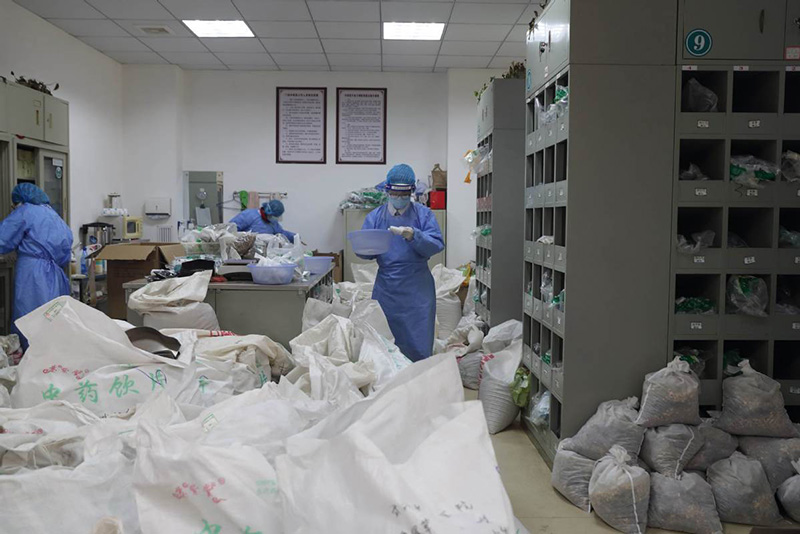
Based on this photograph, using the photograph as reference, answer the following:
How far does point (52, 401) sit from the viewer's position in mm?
1248

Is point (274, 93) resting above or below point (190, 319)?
above

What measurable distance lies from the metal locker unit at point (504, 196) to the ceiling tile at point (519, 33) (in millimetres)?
1641

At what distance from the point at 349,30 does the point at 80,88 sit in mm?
2797

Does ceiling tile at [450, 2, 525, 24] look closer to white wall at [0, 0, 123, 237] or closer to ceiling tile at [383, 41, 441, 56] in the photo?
ceiling tile at [383, 41, 441, 56]

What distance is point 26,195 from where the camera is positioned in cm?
455

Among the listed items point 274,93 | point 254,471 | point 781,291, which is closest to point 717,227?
point 781,291

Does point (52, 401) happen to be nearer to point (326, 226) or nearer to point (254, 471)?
point (254, 471)

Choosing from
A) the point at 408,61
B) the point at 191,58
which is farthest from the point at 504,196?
the point at 191,58

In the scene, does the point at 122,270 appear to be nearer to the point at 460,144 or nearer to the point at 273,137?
the point at 273,137

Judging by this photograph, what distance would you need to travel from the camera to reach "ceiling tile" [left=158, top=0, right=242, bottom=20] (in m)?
5.19

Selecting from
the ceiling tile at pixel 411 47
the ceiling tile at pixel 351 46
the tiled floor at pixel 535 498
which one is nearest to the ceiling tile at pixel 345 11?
the ceiling tile at pixel 351 46

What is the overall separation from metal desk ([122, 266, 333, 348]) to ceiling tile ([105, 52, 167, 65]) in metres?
4.76

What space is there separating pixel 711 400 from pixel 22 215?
14.8 feet

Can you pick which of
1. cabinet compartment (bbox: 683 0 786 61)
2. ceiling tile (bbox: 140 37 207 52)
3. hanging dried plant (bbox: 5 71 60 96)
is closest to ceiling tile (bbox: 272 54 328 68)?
ceiling tile (bbox: 140 37 207 52)
